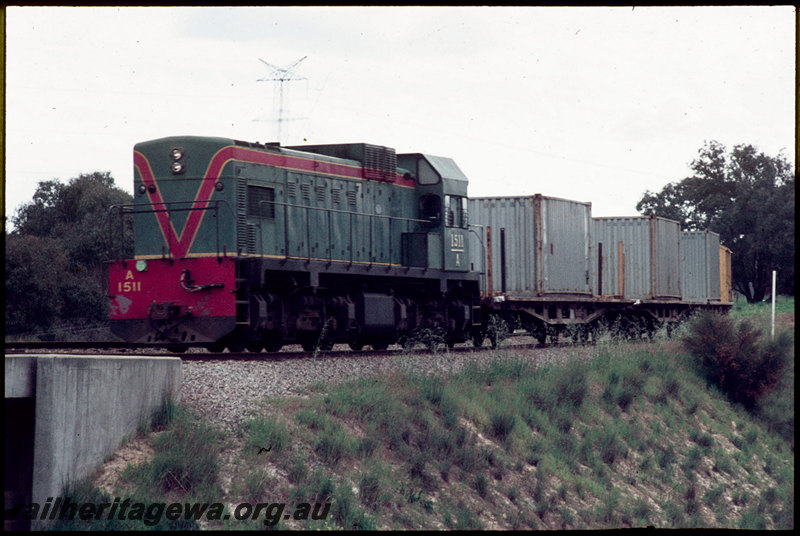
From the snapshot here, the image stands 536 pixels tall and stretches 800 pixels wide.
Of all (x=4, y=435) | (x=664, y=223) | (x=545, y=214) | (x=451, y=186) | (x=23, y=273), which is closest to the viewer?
(x=4, y=435)

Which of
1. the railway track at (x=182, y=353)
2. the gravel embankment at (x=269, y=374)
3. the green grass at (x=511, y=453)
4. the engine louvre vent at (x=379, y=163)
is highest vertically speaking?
the engine louvre vent at (x=379, y=163)

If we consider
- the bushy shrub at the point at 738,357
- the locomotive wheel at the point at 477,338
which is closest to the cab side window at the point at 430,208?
the locomotive wheel at the point at 477,338

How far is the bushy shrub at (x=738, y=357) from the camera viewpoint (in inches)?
709

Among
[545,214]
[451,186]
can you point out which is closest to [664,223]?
[545,214]

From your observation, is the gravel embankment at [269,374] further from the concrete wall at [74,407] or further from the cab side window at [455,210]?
the cab side window at [455,210]

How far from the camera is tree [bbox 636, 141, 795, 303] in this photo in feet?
200

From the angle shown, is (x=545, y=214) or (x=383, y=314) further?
(x=545, y=214)

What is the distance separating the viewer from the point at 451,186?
1897 cm

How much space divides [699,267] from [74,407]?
2622cm

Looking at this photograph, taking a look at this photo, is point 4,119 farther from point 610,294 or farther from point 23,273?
point 23,273

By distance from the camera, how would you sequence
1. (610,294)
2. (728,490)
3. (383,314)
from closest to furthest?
1. (728,490)
2. (383,314)
3. (610,294)

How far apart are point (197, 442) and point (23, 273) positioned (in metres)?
28.7

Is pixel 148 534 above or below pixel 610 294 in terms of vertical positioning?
below

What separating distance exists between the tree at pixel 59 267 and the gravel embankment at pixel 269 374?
1777cm
